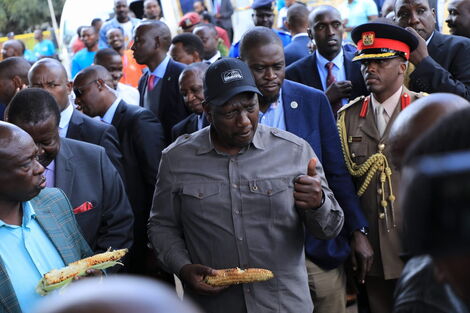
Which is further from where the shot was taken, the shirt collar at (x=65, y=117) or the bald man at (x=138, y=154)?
the bald man at (x=138, y=154)

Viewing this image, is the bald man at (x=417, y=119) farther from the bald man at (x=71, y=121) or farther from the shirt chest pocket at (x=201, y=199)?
the bald man at (x=71, y=121)

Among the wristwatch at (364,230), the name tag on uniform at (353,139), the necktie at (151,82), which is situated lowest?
the wristwatch at (364,230)

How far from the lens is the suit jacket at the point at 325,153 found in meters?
4.39

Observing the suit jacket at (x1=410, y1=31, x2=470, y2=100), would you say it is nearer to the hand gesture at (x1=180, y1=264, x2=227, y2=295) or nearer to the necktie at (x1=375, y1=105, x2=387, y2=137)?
the necktie at (x1=375, y1=105, x2=387, y2=137)

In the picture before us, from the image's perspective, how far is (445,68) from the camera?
5.44 metres

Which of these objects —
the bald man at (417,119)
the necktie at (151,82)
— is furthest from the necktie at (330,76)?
the bald man at (417,119)

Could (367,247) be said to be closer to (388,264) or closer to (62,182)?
(388,264)

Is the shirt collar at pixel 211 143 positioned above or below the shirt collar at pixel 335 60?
above

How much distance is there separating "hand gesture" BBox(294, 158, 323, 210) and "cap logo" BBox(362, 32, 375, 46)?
155 centimetres

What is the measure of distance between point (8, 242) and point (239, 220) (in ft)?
3.74

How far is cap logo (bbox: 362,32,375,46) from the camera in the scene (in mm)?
4672

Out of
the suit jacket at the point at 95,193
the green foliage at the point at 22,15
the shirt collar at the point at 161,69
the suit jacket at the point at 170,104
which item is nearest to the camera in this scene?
the suit jacket at the point at 95,193

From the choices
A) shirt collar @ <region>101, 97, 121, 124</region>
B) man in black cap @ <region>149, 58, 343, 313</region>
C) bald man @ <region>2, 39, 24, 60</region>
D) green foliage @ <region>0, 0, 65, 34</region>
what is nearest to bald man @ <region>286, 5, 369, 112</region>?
shirt collar @ <region>101, 97, 121, 124</region>

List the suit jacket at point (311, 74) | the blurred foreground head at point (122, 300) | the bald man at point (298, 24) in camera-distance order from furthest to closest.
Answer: the bald man at point (298, 24) < the suit jacket at point (311, 74) < the blurred foreground head at point (122, 300)
